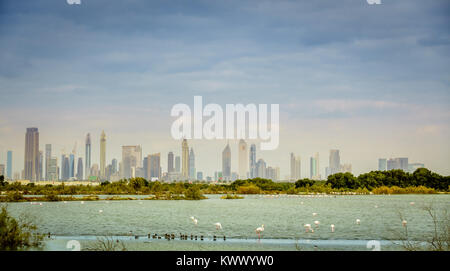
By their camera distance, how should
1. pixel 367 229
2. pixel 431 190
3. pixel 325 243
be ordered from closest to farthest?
pixel 325 243 → pixel 367 229 → pixel 431 190

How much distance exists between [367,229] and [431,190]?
56614 mm
